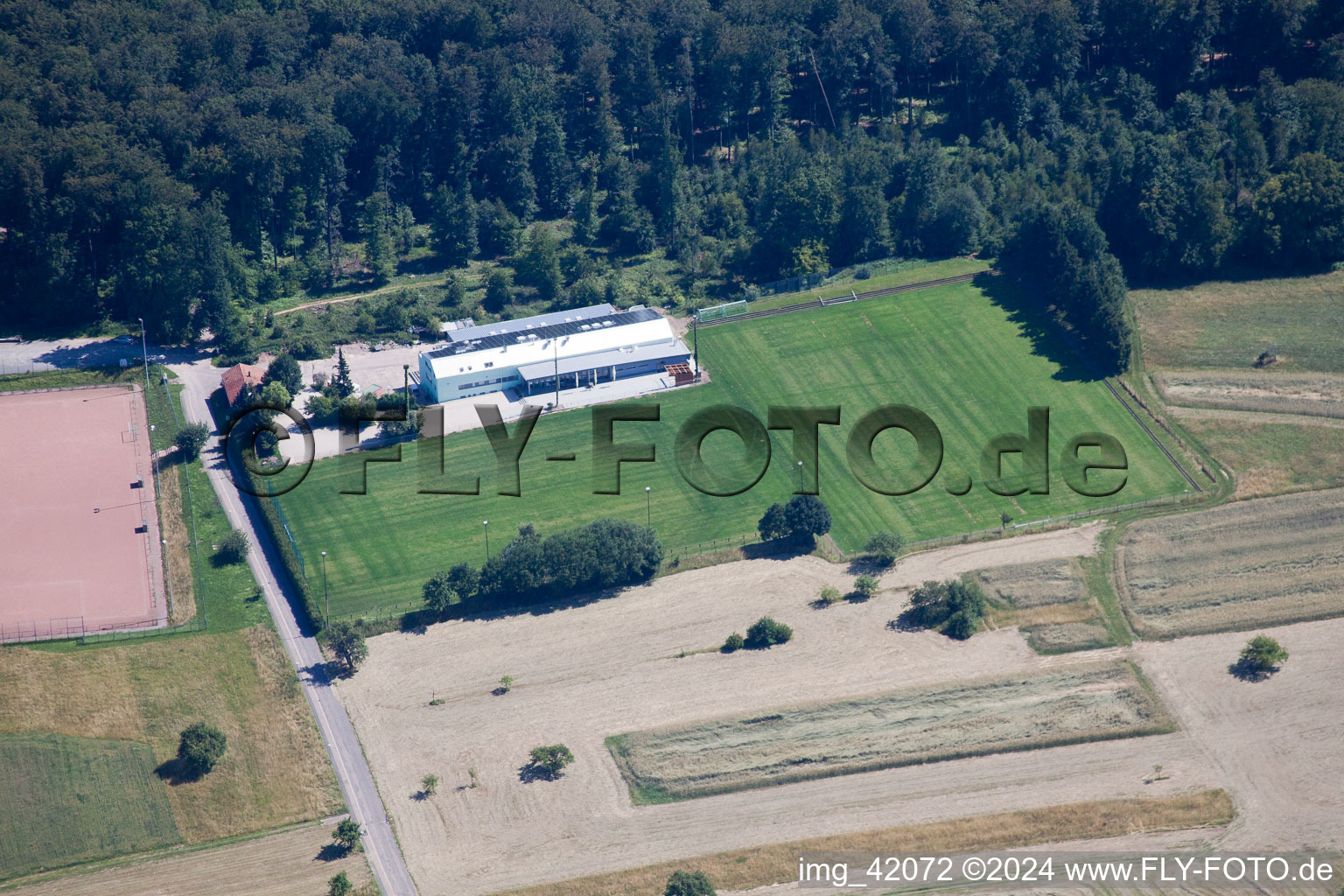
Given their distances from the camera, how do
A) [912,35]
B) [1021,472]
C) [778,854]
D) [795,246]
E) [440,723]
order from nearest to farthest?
[778,854], [440,723], [1021,472], [795,246], [912,35]

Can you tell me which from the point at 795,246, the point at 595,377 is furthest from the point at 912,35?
the point at 595,377

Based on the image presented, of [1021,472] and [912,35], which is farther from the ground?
[912,35]

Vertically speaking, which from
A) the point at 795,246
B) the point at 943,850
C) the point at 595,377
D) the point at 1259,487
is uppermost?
the point at 795,246

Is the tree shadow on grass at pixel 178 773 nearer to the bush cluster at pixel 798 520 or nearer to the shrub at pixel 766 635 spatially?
the shrub at pixel 766 635

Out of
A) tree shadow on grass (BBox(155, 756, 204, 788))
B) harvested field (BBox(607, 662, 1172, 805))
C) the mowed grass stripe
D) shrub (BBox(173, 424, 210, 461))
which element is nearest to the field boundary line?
shrub (BBox(173, 424, 210, 461))

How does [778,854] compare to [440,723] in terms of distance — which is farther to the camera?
[440,723]

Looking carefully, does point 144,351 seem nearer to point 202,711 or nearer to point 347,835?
point 202,711

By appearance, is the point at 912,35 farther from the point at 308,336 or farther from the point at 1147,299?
the point at 308,336
